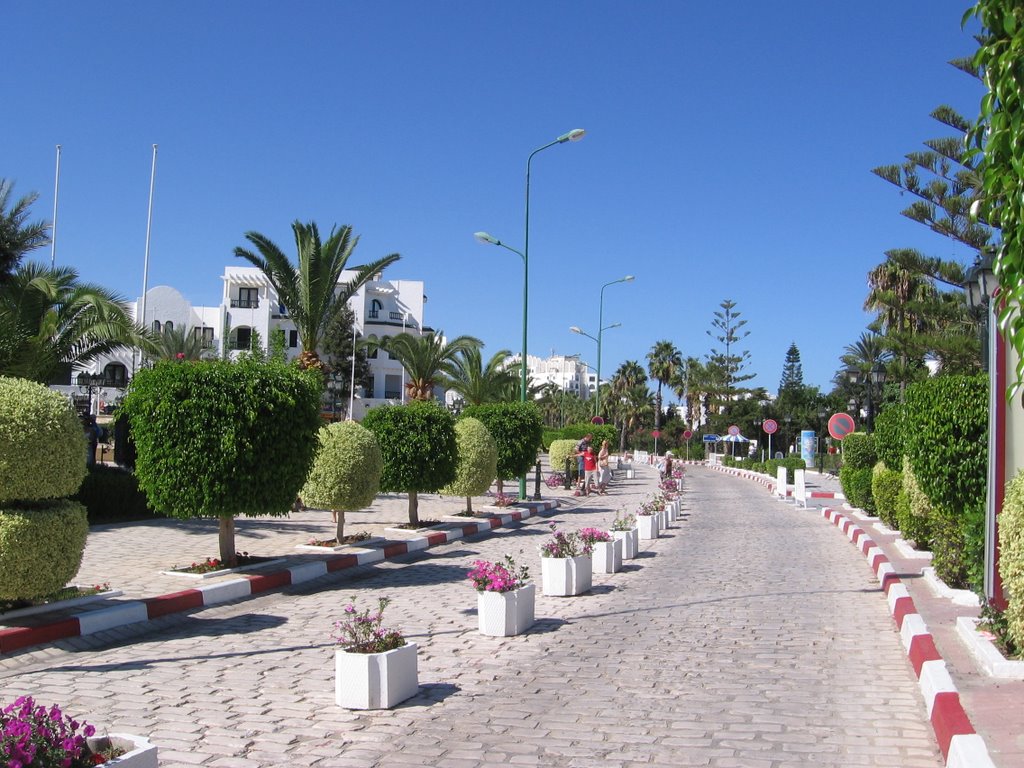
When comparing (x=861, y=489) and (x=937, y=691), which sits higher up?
(x=861, y=489)

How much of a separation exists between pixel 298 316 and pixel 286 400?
11.4 m

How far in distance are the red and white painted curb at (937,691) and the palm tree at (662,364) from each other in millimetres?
86296

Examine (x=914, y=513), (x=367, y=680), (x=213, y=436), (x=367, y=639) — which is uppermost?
(x=213, y=436)

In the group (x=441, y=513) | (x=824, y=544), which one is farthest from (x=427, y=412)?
(x=824, y=544)

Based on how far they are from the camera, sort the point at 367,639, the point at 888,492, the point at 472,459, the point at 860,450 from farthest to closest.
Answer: the point at 860,450
the point at 472,459
the point at 888,492
the point at 367,639

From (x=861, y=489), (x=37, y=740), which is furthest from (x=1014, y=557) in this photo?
(x=861, y=489)

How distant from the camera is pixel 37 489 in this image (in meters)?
7.89

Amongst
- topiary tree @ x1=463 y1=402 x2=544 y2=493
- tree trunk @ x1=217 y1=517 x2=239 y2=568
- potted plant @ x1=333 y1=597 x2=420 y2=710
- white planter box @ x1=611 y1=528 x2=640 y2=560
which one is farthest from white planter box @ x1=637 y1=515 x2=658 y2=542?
potted plant @ x1=333 y1=597 x2=420 y2=710

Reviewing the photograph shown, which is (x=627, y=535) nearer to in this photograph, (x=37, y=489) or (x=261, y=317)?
(x=37, y=489)

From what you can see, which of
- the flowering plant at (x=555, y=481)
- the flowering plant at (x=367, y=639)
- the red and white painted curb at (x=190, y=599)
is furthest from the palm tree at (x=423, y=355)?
the flowering plant at (x=367, y=639)

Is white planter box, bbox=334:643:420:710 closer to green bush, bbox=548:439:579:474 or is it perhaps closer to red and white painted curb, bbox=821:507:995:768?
red and white painted curb, bbox=821:507:995:768

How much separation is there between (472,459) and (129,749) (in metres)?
15.4

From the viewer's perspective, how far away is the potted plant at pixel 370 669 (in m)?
6.16

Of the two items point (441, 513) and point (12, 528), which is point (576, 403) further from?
point (12, 528)
